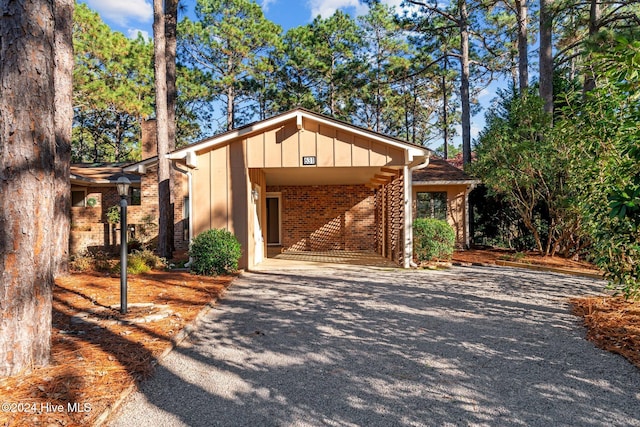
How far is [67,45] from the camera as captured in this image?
24.5 ft

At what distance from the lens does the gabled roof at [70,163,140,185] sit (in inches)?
552

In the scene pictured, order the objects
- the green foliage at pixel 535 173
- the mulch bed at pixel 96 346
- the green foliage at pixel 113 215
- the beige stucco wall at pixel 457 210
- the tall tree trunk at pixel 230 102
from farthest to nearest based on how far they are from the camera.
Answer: the tall tree trunk at pixel 230 102, the green foliage at pixel 113 215, the beige stucco wall at pixel 457 210, the green foliage at pixel 535 173, the mulch bed at pixel 96 346

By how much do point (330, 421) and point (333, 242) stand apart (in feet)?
38.3

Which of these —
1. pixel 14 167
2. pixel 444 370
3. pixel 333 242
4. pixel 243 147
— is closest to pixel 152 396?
pixel 14 167

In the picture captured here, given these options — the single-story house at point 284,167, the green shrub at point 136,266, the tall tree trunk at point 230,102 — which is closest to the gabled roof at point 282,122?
the single-story house at point 284,167

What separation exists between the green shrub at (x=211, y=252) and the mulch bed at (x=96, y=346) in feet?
3.16

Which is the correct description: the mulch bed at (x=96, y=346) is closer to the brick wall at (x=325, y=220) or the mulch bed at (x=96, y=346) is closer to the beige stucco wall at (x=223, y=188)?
the beige stucco wall at (x=223, y=188)

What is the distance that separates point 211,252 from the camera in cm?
791

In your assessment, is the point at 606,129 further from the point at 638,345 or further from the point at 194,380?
the point at 194,380

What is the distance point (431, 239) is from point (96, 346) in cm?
781

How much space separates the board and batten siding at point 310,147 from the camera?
8.73 m

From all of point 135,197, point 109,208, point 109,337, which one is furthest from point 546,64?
point 135,197

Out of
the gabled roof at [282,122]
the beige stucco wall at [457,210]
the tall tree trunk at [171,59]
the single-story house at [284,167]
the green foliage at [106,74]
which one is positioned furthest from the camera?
the green foliage at [106,74]

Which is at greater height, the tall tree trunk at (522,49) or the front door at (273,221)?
the tall tree trunk at (522,49)
